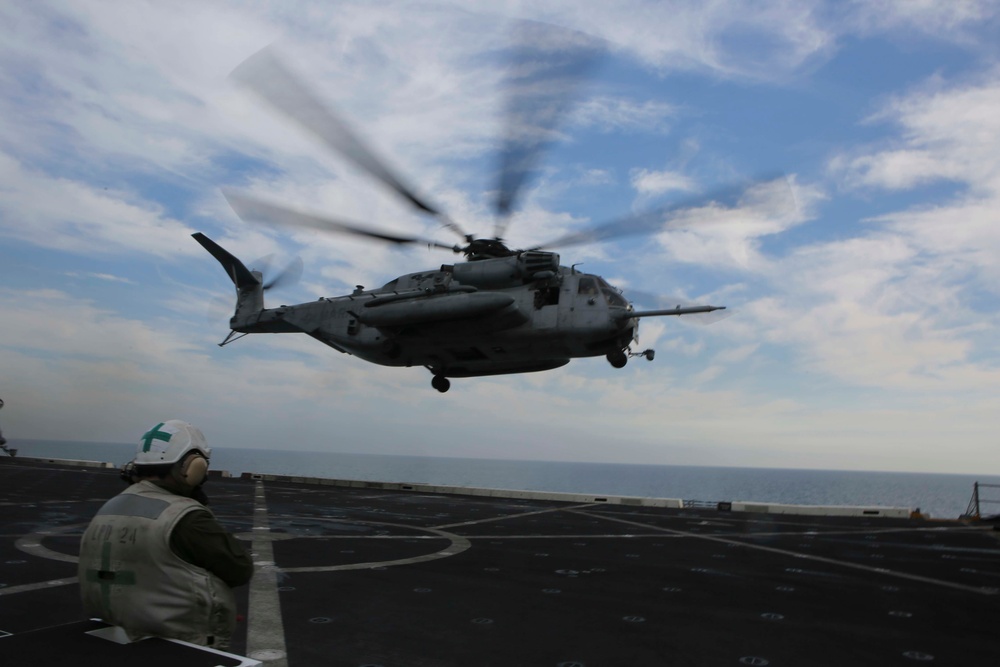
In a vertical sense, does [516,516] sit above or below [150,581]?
below

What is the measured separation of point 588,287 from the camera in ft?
64.1

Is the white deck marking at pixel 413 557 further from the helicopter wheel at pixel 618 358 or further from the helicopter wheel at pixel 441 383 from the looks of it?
the helicopter wheel at pixel 618 358

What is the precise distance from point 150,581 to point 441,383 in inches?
796

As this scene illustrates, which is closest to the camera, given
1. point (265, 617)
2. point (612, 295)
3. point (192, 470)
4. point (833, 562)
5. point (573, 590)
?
point (192, 470)

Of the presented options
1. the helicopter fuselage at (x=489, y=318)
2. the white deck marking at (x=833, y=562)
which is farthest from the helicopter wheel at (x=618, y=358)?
the white deck marking at (x=833, y=562)

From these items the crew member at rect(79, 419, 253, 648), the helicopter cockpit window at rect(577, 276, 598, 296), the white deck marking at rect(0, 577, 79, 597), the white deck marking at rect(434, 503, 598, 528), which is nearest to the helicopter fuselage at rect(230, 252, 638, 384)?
the helicopter cockpit window at rect(577, 276, 598, 296)

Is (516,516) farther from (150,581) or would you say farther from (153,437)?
(150,581)

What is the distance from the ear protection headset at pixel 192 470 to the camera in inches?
149

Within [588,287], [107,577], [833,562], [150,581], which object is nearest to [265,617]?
[107,577]

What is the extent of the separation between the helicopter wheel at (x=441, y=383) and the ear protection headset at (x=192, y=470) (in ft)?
64.4

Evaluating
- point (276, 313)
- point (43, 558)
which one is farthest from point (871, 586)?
point (276, 313)

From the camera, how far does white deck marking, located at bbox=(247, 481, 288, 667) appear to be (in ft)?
21.4

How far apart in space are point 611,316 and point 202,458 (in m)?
15.9

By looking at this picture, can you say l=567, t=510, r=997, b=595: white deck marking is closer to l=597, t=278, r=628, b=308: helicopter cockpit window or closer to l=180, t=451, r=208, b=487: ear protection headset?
l=597, t=278, r=628, b=308: helicopter cockpit window
